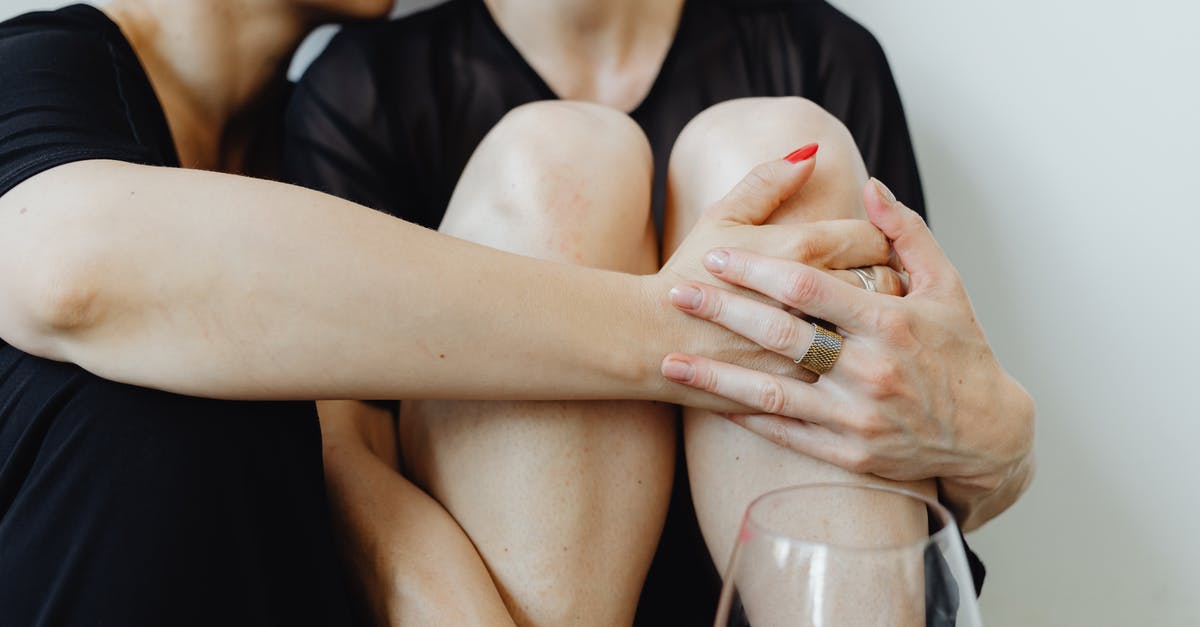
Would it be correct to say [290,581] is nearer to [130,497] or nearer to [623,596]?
[130,497]

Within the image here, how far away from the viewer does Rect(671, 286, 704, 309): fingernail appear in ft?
2.22

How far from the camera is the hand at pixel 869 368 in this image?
0.67 metres

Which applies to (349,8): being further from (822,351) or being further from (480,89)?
(822,351)

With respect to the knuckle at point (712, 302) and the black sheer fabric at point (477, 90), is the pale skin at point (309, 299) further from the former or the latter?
the black sheer fabric at point (477, 90)

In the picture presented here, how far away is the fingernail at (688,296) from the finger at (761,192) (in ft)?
0.22

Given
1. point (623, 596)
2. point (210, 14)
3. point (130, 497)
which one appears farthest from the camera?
point (210, 14)

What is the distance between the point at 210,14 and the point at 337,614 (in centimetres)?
62

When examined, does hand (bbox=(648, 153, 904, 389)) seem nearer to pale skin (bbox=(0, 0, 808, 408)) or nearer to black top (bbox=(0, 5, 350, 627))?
pale skin (bbox=(0, 0, 808, 408))

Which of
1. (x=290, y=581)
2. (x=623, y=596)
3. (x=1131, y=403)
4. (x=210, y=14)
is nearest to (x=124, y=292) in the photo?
(x=290, y=581)

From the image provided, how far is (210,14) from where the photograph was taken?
1.01 metres

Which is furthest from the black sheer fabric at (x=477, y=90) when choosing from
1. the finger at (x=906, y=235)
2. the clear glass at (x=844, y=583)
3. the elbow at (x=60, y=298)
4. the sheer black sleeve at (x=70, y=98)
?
the clear glass at (x=844, y=583)

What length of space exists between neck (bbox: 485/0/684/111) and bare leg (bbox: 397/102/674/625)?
0.28 m

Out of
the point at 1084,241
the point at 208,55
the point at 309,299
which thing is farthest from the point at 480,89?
the point at 1084,241

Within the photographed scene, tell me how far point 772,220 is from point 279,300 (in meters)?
0.34
